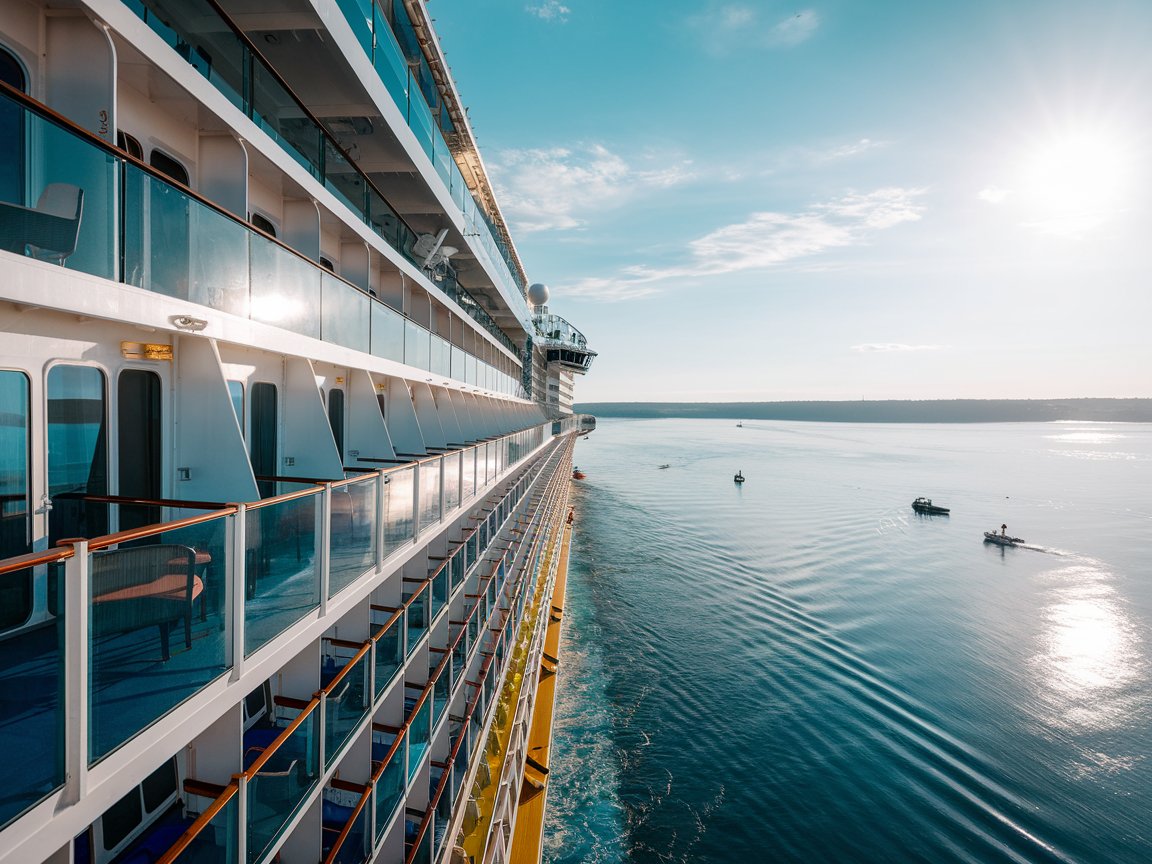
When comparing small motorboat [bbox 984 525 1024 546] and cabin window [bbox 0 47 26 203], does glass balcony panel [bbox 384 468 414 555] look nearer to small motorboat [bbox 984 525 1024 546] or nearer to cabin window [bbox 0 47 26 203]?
cabin window [bbox 0 47 26 203]

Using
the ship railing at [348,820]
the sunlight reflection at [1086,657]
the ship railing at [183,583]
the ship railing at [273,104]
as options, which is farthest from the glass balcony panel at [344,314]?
the sunlight reflection at [1086,657]

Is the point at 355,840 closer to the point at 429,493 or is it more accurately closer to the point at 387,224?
the point at 429,493

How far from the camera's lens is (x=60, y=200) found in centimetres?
275

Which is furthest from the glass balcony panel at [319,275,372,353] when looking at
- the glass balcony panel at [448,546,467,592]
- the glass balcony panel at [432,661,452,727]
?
the glass balcony panel at [432,661,452,727]

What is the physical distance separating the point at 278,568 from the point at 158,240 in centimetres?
235

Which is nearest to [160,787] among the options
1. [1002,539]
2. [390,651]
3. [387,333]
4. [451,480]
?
[390,651]

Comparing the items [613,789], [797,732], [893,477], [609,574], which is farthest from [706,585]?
[893,477]

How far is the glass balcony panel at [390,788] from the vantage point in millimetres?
5555

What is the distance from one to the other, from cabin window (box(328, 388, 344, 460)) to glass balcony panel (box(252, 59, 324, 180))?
10.3 feet

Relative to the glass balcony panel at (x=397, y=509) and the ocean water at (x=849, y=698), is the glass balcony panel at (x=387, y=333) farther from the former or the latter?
the ocean water at (x=849, y=698)

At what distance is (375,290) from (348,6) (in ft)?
15.5

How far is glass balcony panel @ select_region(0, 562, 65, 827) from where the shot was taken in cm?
181

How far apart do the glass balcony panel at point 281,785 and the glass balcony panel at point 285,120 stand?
6.78 m

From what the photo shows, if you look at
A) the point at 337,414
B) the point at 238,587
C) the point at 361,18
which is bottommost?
the point at 238,587
